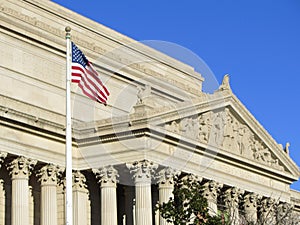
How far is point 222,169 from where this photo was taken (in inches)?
2904

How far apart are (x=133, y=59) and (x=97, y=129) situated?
22519mm

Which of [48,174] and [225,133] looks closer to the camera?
[48,174]

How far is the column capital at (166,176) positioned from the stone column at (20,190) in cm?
952

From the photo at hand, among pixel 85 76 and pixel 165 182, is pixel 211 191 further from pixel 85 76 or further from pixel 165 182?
pixel 85 76

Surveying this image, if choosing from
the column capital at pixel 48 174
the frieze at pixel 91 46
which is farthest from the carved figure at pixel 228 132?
the column capital at pixel 48 174

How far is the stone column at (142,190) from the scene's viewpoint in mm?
64312

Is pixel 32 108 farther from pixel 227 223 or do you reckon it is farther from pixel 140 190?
pixel 227 223

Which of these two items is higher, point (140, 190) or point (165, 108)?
point (165, 108)

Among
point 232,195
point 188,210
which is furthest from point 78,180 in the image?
point 188,210

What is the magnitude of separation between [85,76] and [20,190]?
48.7ft

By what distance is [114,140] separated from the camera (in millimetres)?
66062

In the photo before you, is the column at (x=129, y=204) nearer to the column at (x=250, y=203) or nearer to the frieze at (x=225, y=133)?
the frieze at (x=225, y=133)

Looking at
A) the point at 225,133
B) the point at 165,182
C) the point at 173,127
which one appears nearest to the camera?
the point at 165,182

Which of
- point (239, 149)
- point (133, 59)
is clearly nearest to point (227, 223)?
point (239, 149)
